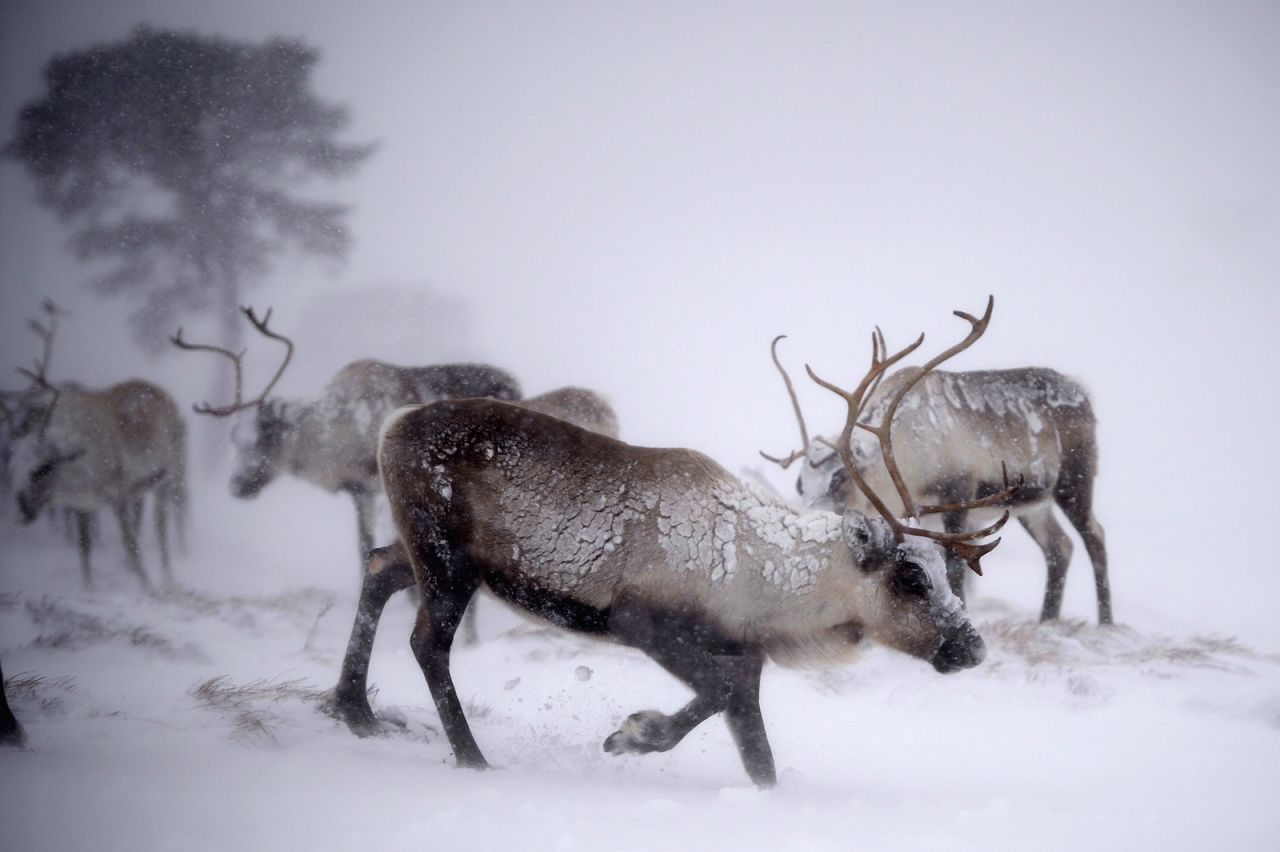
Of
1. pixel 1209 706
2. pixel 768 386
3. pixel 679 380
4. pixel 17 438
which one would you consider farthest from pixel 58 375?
pixel 1209 706

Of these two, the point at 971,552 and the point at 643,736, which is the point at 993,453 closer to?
the point at 971,552

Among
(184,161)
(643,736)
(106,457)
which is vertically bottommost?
(643,736)

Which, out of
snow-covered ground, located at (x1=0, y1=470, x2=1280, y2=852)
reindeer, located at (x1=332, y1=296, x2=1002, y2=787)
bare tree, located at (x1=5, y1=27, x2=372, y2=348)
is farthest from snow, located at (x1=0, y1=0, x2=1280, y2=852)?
reindeer, located at (x1=332, y1=296, x2=1002, y2=787)

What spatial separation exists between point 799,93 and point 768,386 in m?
4.60

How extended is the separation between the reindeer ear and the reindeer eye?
7 centimetres

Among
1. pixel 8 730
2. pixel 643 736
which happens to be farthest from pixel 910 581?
pixel 8 730

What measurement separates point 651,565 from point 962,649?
136 cm

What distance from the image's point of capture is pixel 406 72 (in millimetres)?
12656

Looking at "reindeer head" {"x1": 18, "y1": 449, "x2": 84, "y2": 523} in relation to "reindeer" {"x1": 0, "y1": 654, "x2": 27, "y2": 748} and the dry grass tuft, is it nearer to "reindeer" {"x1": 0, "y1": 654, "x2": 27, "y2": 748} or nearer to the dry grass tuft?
the dry grass tuft

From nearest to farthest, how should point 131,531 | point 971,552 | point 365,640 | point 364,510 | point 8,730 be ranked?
point 8,730
point 971,552
point 365,640
point 364,510
point 131,531

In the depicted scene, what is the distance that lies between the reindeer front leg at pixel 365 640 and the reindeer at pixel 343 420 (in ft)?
9.95

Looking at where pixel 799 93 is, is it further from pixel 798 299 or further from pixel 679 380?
pixel 679 380

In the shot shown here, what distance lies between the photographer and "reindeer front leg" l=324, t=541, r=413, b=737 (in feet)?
11.9

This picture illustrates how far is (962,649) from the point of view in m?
3.35
